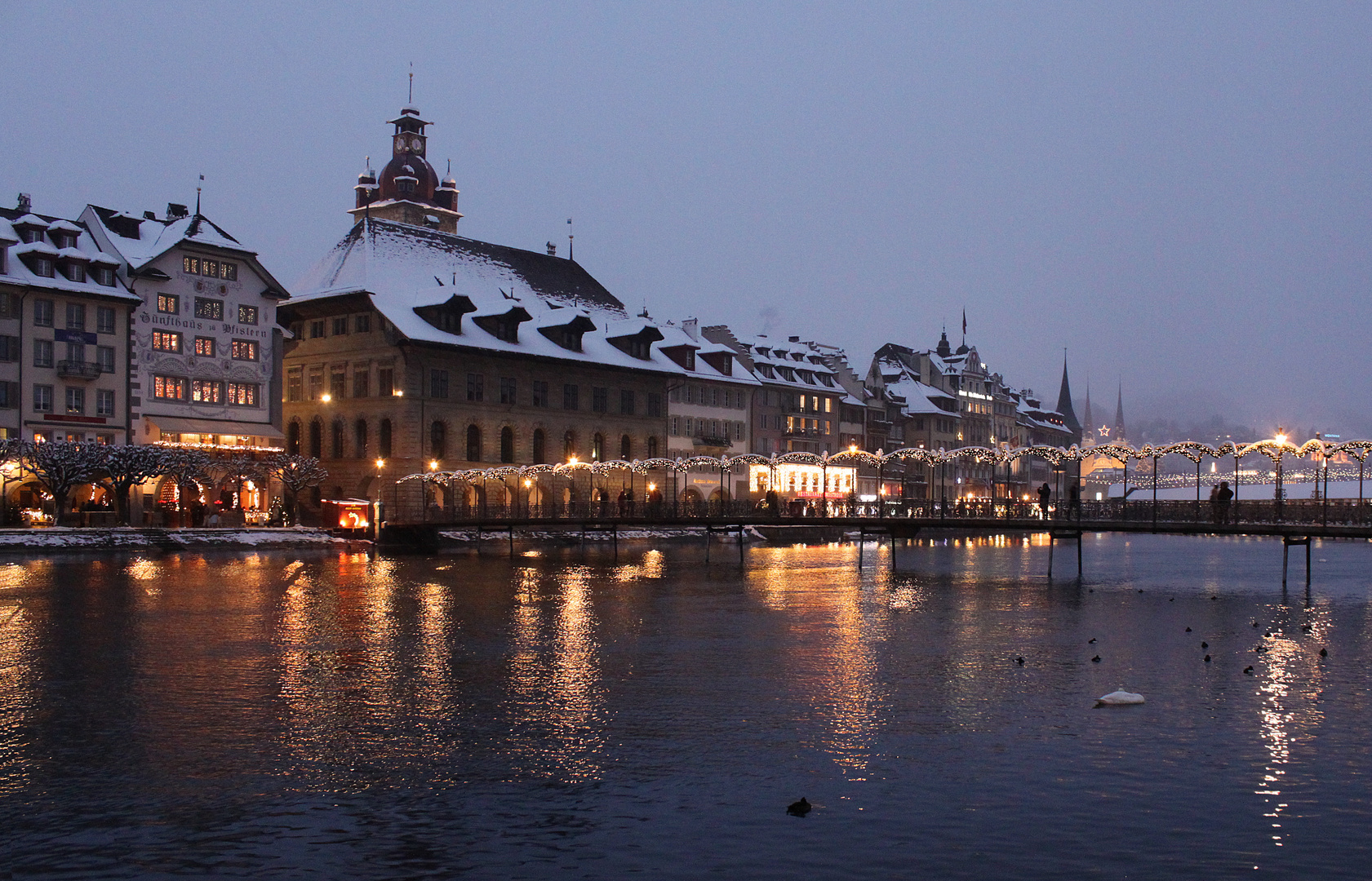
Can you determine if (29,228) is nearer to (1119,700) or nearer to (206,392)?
(206,392)

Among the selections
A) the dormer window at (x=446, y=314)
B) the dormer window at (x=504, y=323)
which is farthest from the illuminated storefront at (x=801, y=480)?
the dormer window at (x=446, y=314)

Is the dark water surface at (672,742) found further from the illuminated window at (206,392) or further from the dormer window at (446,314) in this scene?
the dormer window at (446,314)

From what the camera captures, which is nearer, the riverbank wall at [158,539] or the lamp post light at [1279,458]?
the lamp post light at [1279,458]

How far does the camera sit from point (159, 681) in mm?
26625

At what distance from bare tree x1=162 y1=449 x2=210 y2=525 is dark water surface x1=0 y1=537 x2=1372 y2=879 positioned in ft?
92.9

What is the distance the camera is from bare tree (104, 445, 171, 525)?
66.5m

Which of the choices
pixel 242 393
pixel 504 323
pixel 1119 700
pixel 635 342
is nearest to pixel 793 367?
pixel 635 342

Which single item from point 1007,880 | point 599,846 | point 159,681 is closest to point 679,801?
point 599,846

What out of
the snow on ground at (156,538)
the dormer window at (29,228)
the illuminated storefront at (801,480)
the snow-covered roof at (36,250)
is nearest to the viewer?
the snow on ground at (156,538)

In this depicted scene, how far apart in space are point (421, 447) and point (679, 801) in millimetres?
69295

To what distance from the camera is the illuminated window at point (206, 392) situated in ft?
251

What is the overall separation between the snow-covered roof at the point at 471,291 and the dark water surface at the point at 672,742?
4682cm

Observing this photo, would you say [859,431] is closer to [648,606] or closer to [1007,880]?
[648,606]

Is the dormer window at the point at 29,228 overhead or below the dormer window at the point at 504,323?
overhead
